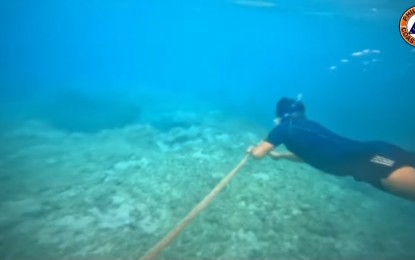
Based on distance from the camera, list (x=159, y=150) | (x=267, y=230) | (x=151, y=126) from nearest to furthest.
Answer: (x=267, y=230), (x=159, y=150), (x=151, y=126)

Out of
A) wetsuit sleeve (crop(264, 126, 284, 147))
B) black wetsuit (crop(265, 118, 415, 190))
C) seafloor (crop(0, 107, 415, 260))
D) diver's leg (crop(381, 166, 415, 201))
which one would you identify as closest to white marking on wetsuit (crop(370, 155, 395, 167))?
black wetsuit (crop(265, 118, 415, 190))

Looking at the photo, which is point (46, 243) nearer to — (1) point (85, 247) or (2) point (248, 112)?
(1) point (85, 247)

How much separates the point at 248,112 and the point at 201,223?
17.7 metres

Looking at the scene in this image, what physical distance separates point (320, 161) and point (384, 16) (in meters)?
25.5

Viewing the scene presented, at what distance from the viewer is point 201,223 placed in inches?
287

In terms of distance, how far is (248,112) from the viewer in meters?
24.4

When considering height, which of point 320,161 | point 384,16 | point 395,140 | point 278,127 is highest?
point 384,16

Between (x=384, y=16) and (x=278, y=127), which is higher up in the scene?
(x=384, y=16)

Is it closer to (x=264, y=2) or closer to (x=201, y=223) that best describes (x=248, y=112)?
(x=264, y=2)

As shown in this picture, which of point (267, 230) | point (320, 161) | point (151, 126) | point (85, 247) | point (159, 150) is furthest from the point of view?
point (151, 126)

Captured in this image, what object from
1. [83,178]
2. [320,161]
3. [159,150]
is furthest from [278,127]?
[159,150]

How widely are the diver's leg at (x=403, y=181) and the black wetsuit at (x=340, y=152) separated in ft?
0.20

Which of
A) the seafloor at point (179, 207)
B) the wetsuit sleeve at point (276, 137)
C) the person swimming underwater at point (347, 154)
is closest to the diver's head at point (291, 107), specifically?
the person swimming underwater at point (347, 154)

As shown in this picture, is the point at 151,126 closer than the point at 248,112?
Yes
